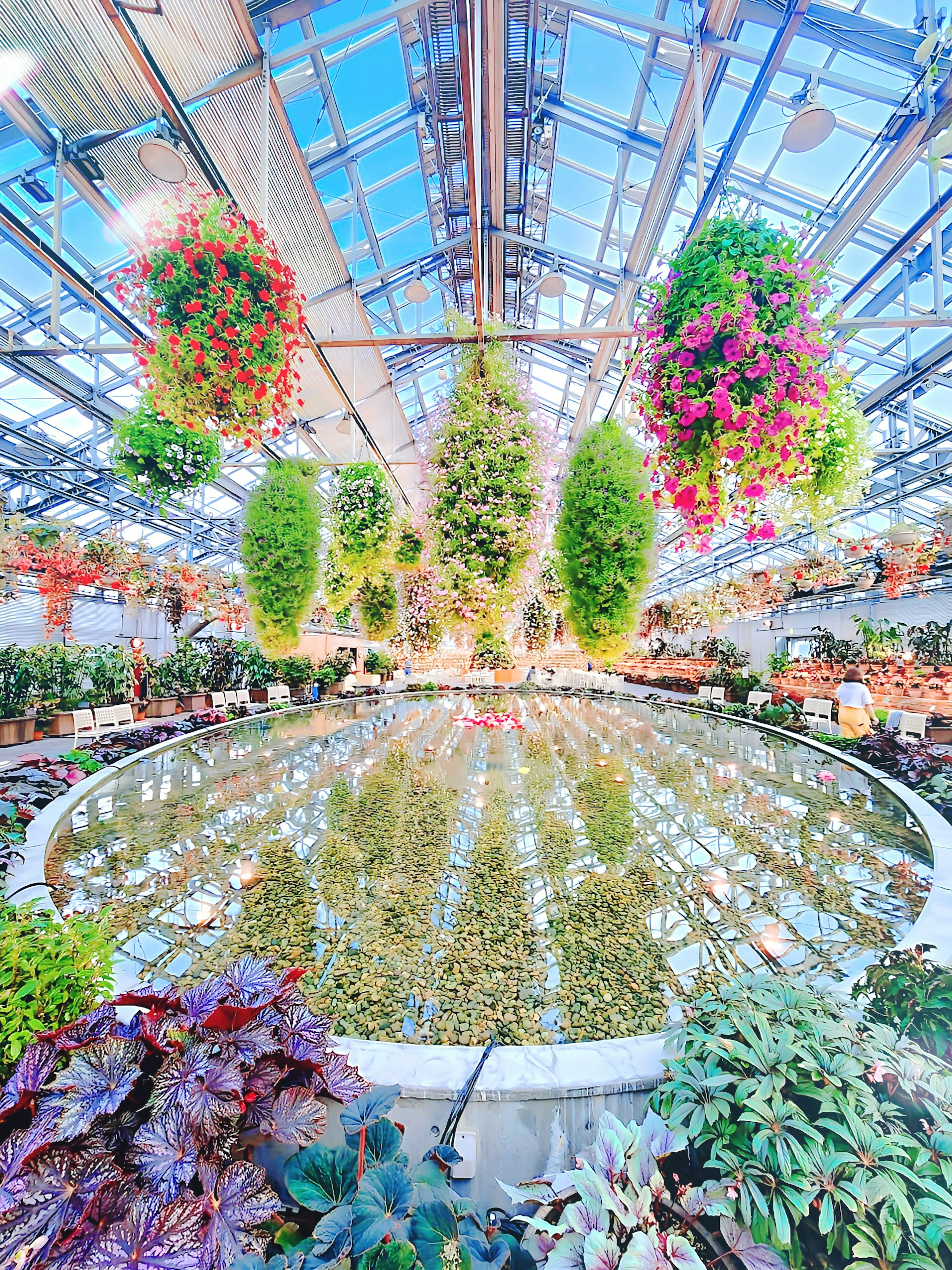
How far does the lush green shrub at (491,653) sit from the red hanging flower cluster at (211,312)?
2188 mm

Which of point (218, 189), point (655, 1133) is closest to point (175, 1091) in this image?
point (655, 1133)

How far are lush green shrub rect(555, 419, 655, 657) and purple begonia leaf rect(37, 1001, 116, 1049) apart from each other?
3047 mm

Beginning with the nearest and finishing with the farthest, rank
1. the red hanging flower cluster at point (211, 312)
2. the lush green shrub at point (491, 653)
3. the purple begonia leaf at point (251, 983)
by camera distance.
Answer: the purple begonia leaf at point (251, 983), the red hanging flower cluster at point (211, 312), the lush green shrub at point (491, 653)

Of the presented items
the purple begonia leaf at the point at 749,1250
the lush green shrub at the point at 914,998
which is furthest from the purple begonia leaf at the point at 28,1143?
the lush green shrub at the point at 914,998

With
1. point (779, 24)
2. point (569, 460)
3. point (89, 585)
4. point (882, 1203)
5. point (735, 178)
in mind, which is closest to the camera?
point (882, 1203)

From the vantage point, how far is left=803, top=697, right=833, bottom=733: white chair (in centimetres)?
862

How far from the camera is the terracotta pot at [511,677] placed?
1087cm

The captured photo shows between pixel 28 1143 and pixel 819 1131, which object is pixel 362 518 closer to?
pixel 28 1143

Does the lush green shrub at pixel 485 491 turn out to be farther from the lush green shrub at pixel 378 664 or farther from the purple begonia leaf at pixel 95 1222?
the lush green shrub at pixel 378 664

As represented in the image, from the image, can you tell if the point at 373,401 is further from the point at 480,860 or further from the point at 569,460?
the point at 480,860

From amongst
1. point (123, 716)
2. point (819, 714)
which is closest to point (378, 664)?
point (123, 716)

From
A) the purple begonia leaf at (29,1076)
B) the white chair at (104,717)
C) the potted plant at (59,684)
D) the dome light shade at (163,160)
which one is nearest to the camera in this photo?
the purple begonia leaf at (29,1076)

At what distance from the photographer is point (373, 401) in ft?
26.6

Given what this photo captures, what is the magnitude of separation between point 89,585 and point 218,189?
30.3ft
